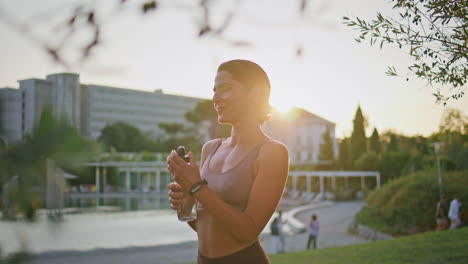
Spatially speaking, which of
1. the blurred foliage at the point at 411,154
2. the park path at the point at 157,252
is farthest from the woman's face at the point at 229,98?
the blurred foliage at the point at 411,154

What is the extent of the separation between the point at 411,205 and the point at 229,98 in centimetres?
1612

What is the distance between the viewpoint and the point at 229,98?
252cm

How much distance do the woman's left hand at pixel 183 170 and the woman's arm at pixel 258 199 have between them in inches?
2.2

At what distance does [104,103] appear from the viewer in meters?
90.8

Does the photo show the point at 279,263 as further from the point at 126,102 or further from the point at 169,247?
the point at 126,102

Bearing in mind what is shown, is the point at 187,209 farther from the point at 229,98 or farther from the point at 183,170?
the point at 229,98

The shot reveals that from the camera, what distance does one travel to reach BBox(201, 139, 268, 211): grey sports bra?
2395 millimetres

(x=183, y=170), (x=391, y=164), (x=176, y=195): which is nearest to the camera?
(x=183, y=170)

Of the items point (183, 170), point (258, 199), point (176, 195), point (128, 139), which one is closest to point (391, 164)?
point (258, 199)

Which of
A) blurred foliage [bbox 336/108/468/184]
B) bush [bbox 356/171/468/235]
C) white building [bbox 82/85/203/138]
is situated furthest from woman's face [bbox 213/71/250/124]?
white building [bbox 82/85/203/138]

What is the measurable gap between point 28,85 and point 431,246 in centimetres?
1068

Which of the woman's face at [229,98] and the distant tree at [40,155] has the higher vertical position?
the woman's face at [229,98]

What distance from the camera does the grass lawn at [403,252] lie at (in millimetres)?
9081

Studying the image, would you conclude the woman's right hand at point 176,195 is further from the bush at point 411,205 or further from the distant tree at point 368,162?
the distant tree at point 368,162
